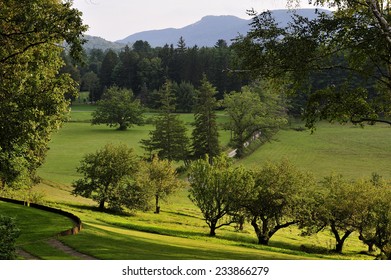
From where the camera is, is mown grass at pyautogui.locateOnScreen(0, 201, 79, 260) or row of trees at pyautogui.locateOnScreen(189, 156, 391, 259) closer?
mown grass at pyautogui.locateOnScreen(0, 201, 79, 260)

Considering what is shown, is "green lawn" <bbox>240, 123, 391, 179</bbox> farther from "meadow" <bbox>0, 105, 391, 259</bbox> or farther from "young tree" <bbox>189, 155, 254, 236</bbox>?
"young tree" <bbox>189, 155, 254, 236</bbox>

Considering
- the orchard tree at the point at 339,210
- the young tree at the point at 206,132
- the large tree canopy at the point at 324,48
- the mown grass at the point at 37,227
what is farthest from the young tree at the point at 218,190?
the young tree at the point at 206,132

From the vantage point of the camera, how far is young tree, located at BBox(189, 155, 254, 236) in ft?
132

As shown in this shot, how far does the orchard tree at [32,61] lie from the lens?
17.0m

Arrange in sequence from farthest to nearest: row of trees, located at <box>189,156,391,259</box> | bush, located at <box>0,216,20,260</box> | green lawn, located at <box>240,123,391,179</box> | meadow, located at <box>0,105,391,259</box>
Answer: green lawn, located at <box>240,123,391,179</box> → row of trees, located at <box>189,156,391,259</box> → meadow, located at <box>0,105,391,259</box> → bush, located at <box>0,216,20,260</box>

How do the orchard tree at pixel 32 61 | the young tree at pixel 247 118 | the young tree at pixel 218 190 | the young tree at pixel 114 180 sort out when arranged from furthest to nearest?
1. the young tree at pixel 247 118
2. the young tree at pixel 114 180
3. the young tree at pixel 218 190
4. the orchard tree at pixel 32 61

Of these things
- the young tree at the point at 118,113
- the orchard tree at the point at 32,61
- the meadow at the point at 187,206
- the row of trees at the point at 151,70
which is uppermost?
the row of trees at the point at 151,70

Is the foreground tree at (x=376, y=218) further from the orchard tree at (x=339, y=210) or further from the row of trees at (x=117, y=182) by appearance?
the row of trees at (x=117, y=182)

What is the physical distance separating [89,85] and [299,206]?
13385 cm

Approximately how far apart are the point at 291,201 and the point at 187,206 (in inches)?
878

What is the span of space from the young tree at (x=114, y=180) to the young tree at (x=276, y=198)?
46.8ft

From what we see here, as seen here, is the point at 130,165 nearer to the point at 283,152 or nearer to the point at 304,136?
the point at 283,152

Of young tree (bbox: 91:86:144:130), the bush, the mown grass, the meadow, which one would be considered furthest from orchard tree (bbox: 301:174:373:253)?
young tree (bbox: 91:86:144:130)

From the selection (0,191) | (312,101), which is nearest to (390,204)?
(312,101)
